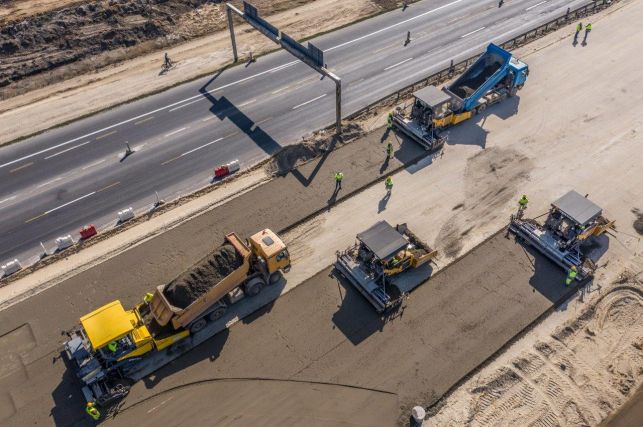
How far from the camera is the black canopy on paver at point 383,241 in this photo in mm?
24761

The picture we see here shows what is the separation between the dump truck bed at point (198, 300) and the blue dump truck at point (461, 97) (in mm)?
17247

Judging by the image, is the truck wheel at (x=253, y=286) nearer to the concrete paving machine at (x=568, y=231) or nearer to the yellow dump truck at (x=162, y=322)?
the yellow dump truck at (x=162, y=322)

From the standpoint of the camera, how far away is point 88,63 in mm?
44062

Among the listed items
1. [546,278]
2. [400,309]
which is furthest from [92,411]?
[546,278]

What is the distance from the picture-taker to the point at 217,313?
2459 centimetres

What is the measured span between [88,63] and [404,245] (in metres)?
35.9

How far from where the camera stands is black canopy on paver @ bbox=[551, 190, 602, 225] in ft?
86.2

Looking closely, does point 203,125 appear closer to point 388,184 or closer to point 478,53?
point 388,184

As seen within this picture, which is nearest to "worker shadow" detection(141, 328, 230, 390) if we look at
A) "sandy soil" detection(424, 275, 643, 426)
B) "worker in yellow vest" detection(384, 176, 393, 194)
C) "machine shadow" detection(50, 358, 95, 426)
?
"machine shadow" detection(50, 358, 95, 426)

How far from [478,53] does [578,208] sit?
22880mm

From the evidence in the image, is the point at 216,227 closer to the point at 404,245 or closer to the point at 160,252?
the point at 160,252

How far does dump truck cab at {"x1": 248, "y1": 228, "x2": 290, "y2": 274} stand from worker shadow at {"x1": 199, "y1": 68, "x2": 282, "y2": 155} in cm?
1075

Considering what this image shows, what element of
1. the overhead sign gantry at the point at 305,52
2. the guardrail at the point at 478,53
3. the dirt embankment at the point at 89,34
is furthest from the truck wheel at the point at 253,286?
the dirt embankment at the point at 89,34

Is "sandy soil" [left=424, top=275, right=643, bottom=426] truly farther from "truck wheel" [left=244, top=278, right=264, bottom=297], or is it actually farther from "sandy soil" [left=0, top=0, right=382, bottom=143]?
"sandy soil" [left=0, top=0, right=382, bottom=143]
